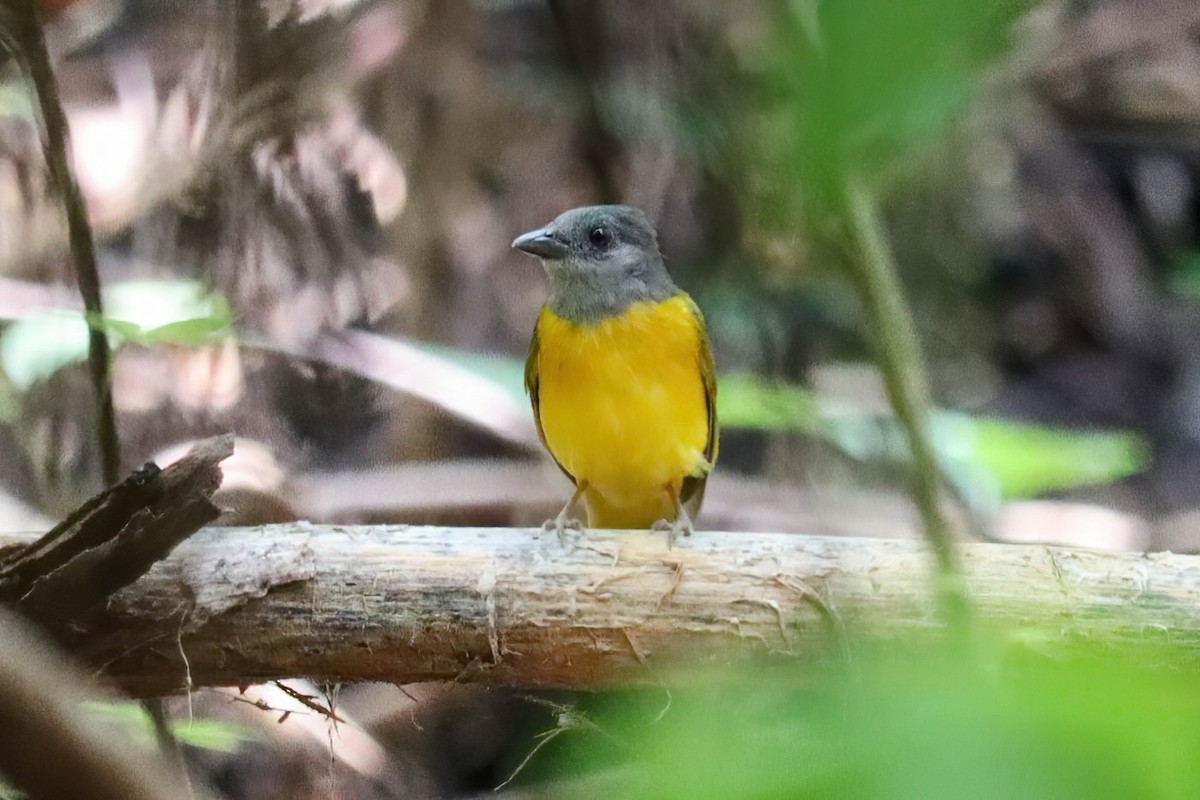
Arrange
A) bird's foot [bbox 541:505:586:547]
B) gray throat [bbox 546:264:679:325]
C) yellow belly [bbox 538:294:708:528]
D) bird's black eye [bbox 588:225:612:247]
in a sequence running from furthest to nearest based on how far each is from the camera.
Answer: bird's black eye [bbox 588:225:612:247], gray throat [bbox 546:264:679:325], yellow belly [bbox 538:294:708:528], bird's foot [bbox 541:505:586:547]

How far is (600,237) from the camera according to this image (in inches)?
109

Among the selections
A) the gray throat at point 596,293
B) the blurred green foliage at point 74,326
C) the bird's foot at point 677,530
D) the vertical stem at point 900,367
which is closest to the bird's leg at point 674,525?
the bird's foot at point 677,530

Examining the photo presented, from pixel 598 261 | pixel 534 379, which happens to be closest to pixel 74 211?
pixel 534 379

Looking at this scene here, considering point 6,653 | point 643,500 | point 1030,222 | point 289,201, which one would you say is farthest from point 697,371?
point 1030,222

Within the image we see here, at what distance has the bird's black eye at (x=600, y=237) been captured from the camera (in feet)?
9.08

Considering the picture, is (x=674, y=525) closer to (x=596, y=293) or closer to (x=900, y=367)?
(x=596, y=293)

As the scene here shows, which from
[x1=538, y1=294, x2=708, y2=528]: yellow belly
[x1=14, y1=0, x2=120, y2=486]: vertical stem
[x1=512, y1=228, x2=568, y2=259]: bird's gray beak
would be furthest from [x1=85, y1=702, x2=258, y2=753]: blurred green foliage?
[x1=512, y1=228, x2=568, y2=259]: bird's gray beak

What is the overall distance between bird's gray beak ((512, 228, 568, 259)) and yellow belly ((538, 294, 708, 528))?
16cm

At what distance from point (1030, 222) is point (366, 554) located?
3889 mm

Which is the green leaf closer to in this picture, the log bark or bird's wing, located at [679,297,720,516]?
the log bark

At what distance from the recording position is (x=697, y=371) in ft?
8.52

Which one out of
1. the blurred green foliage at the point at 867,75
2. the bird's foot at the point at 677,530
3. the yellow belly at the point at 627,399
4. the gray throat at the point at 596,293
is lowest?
the blurred green foliage at the point at 867,75

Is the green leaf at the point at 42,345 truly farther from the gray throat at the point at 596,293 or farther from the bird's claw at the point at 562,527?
the bird's claw at the point at 562,527

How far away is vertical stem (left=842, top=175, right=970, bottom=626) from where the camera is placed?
0.41 metres
